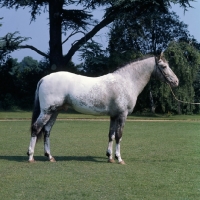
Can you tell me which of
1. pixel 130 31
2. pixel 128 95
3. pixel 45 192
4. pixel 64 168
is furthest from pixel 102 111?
pixel 130 31

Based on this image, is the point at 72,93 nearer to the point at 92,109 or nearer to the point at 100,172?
the point at 92,109

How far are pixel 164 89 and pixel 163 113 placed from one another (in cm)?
327

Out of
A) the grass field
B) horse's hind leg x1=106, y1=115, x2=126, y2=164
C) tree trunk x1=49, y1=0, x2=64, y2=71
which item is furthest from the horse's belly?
tree trunk x1=49, y1=0, x2=64, y2=71

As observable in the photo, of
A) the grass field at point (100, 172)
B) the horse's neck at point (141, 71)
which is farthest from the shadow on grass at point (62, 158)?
the horse's neck at point (141, 71)

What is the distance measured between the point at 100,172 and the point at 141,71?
115 inches

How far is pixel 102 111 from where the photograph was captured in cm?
1073

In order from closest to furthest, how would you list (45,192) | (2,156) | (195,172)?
(45,192), (195,172), (2,156)

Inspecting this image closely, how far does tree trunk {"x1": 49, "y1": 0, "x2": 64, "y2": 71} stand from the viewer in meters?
34.8

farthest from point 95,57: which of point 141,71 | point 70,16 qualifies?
point 141,71

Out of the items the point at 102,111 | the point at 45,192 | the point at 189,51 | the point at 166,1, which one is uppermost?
the point at 166,1

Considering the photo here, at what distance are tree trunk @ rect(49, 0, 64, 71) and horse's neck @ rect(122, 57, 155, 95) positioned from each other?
2400 centimetres

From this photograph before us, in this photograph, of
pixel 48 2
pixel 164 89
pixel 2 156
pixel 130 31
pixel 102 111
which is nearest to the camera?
pixel 102 111

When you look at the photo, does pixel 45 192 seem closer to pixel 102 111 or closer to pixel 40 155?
pixel 102 111

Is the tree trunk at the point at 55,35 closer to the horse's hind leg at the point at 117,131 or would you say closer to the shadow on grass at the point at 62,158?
the shadow on grass at the point at 62,158
